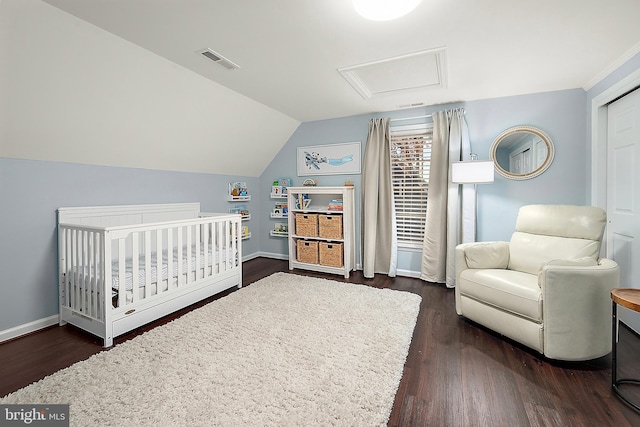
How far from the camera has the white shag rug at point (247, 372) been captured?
53.8 inches

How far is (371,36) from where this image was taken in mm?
1942

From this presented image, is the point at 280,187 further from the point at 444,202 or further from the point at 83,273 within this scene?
the point at 83,273

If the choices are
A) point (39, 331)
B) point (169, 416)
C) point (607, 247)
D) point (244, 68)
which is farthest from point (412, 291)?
point (39, 331)

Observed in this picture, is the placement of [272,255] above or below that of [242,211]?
below

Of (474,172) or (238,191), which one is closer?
(474,172)

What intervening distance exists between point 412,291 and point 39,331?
345 cm

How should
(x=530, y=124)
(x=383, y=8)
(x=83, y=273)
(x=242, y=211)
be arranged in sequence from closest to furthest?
1. (x=383, y=8)
2. (x=83, y=273)
3. (x=530, y=124)
4. (x=242, y=211)

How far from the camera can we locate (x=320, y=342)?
2027 mm

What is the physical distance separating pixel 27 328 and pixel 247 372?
1958 mm

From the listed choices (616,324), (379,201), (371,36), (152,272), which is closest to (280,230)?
(379,201)

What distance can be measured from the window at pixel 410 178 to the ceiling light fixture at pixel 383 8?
220cm

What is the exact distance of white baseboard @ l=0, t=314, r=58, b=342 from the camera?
2.10 metres

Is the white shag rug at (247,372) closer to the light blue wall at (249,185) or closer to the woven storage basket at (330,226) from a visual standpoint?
the light blue wall at (249,185)

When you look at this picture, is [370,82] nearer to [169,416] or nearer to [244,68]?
[244,68]
